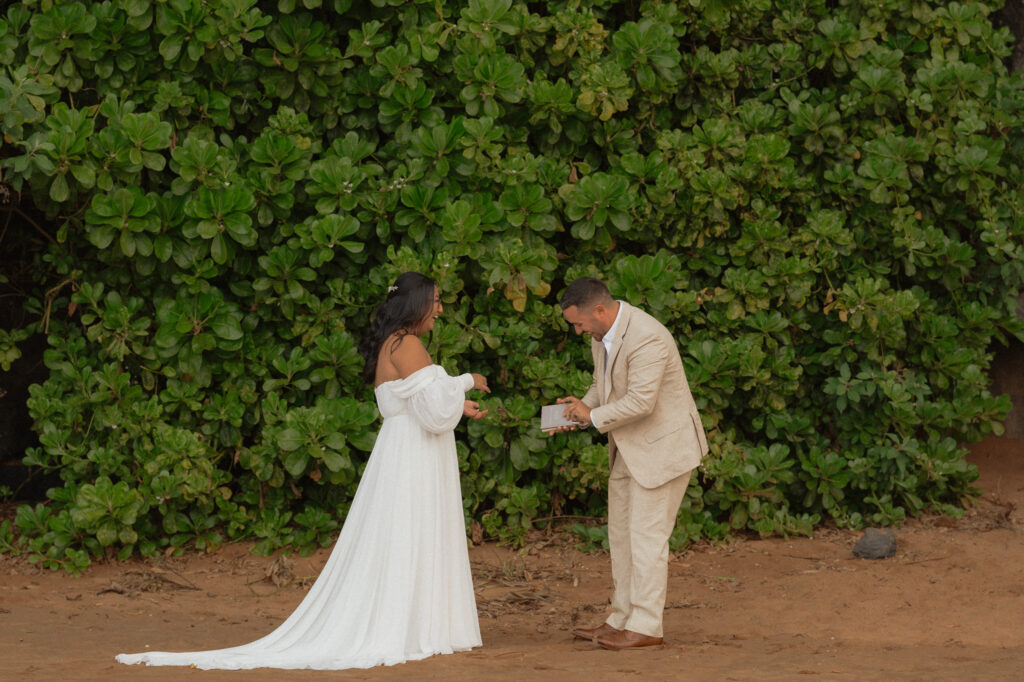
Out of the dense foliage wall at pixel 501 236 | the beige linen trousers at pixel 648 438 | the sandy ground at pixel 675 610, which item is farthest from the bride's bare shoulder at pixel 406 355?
the dense foliage wall at pixel 501 236

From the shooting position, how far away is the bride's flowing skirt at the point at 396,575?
16.8ft

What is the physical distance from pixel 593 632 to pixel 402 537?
110 cm

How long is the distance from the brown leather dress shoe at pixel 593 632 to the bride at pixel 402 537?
1.85 feet

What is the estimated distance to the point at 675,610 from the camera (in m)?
6.46

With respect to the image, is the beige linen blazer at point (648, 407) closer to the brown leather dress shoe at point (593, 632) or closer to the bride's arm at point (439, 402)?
the bride's arm at point (439, 402)

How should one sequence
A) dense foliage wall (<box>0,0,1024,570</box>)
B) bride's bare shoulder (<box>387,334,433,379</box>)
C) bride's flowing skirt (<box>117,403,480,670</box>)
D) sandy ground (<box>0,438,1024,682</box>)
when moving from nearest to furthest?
sandy ground (<box>0,438,1024,682</box>)
bride's flowing skirt (<box>117,403,480,670</box>)
bride's bare shoulder (<box>387,334,433,379</box>)
dense foliage wall (<box>0,0,1024,570</box>)

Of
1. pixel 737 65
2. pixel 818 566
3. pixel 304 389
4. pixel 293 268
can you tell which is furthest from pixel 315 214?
pixel 818 566

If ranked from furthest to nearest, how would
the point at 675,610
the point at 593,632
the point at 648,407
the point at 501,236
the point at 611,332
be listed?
1. the point at 501,236
2. the point at 675,610
3. the point at 593,632
4. the point at 611,332
5. the point at 648,407

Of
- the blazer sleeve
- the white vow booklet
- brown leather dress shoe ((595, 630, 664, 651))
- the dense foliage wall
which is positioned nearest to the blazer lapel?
the blazer sleeve

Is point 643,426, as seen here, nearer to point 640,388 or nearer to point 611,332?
point 640,388

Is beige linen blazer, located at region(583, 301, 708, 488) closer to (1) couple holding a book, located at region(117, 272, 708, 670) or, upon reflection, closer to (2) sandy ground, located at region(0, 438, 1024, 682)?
(1) couple holding a book, located at region(117, 272, 708, 670)

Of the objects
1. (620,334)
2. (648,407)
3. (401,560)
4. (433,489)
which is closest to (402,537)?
(401,560)

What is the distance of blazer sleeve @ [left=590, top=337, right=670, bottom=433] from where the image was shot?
517 cm

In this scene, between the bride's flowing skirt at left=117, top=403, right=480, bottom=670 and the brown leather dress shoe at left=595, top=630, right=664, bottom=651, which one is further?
the brown leather dress shoe at left=595, top=630, right=664, bottom=651
